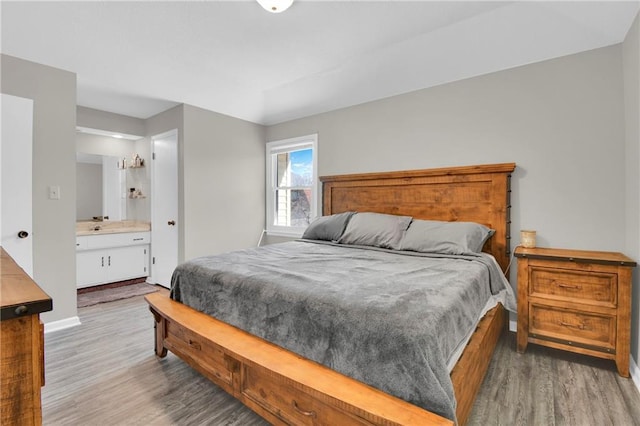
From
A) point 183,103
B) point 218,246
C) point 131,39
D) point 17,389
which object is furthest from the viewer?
point 218,246

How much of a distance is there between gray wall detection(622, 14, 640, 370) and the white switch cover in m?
4.64

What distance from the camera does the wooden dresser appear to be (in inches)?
31.2

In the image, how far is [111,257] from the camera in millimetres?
4129

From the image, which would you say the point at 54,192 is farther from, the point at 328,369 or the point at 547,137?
the point at 547,137

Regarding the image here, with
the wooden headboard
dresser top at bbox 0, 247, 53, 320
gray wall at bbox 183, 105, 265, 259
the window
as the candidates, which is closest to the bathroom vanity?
gray wall at bbox 183, 105, 265, 259

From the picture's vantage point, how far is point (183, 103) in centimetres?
370

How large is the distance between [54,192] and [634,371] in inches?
187

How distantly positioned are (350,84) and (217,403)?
10.7 ft

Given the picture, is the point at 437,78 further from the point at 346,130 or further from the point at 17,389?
the point at 17,389

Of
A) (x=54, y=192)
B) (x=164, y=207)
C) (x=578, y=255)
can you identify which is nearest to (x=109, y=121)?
(x=164, y=207)

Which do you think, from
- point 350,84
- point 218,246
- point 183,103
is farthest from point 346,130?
point 218,246

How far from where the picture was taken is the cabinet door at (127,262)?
4.14 meters

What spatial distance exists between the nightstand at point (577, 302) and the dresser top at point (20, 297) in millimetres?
2753

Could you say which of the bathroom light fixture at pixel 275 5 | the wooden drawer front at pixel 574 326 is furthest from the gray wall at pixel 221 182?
the wooden drawer front at pixel 574 326
